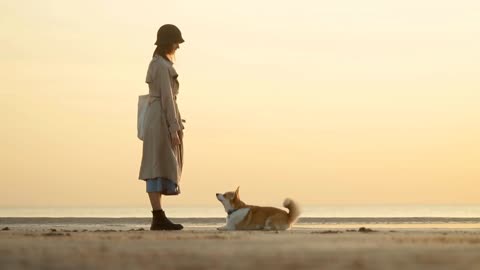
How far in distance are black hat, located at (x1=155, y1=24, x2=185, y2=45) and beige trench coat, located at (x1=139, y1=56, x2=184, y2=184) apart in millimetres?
250

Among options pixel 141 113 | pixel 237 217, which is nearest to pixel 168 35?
pixel 141 113

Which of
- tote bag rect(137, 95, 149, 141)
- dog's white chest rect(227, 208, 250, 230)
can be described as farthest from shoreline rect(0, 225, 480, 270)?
dog's white chest rect(227, 208, 250, 230)

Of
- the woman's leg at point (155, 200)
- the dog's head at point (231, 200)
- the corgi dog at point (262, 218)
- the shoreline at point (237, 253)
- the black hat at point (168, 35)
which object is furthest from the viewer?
the dog's head at point (231, 200)

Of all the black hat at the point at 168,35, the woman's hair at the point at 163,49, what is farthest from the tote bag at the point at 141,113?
the black hat at the point at 168,35

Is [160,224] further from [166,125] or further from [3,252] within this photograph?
[3,252]

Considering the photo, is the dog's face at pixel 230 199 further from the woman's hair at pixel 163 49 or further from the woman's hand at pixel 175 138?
the woman's hair at pixel 163 49

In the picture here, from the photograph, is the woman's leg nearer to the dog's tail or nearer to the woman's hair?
the woman's hair

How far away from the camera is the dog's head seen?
16078 millimetres

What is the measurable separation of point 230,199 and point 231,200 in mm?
126

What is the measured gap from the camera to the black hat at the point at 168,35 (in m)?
13.2

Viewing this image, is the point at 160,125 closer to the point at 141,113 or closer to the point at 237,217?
the point at 141,113

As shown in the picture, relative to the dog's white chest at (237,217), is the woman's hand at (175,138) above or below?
above

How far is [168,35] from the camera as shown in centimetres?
1331

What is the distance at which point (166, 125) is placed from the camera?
529 inches
